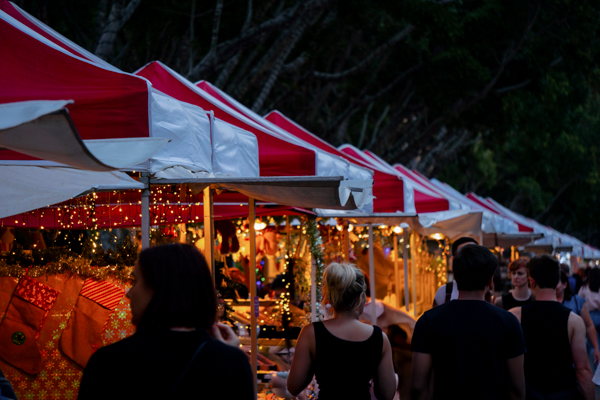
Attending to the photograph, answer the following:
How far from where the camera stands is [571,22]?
16688 mm

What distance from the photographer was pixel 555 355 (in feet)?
14.3

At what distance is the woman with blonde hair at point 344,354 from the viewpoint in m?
3.45

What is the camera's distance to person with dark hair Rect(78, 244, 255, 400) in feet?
6.72

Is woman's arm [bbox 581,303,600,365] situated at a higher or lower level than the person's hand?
lower

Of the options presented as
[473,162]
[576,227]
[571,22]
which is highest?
[571,22]

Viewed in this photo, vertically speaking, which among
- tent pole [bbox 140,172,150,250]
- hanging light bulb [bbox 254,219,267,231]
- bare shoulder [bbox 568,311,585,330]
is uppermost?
tent pole [bbox 140,172,150,250]

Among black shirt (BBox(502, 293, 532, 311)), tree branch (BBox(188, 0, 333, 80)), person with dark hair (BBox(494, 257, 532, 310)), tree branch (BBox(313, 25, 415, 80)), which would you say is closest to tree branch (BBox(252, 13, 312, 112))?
tree branch (BBox(188, 0, 333, 80))

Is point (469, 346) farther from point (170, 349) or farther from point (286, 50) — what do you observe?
point (286, 50)

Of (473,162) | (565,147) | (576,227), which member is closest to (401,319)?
(473,162)

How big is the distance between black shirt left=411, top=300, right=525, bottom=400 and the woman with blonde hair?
9.5 inches

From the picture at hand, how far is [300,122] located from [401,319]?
956 cm

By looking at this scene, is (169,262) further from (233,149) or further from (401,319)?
(401,319)

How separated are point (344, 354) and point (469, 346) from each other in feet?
2.13

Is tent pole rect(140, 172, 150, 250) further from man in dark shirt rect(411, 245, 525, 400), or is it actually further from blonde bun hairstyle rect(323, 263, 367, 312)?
man in dark shirt rect(411, 245, 525, 400)
